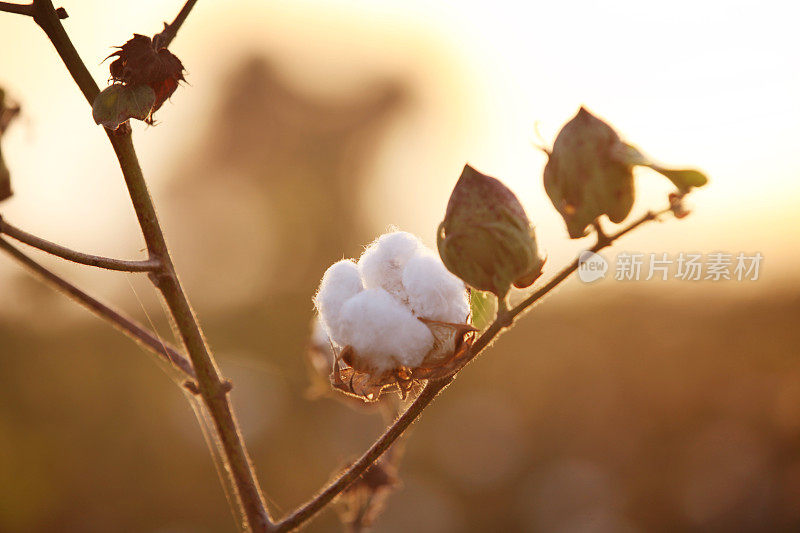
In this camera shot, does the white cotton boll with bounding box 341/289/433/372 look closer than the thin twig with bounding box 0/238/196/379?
Yes

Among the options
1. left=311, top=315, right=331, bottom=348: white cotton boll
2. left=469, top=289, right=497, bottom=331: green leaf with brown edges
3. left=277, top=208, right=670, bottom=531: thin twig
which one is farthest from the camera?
left=311, top=315, right=331, bottom=348: white cotton boll

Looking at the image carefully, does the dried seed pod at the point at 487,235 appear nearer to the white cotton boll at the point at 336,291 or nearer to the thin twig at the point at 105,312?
the white cotton boll at the point at 336,291

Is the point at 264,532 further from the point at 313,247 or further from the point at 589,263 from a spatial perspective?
the point at 313,247

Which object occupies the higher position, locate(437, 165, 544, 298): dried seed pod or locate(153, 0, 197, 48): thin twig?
locate(153, 0, 197, 48): thin twig

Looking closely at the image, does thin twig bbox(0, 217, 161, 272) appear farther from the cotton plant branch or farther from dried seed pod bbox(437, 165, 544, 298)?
dried seed pod bbox(437, 165, 544, 298)

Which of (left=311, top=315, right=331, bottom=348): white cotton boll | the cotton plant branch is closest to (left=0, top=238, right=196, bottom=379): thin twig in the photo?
the cotton plant branch

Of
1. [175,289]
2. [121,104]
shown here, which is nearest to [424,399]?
[175,289]

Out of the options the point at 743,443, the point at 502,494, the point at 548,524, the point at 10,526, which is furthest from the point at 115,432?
the point at 743,443
